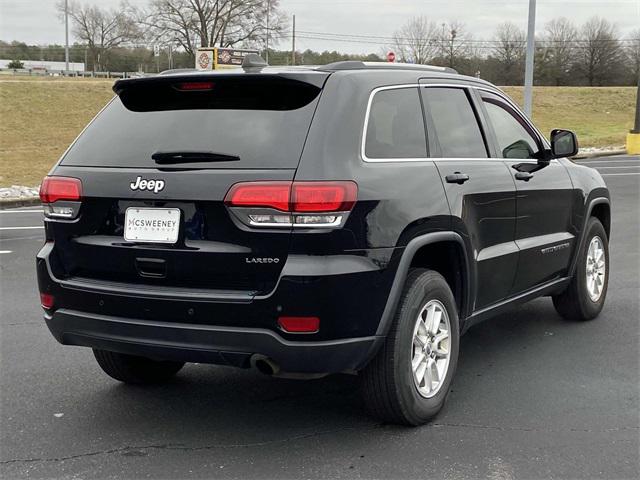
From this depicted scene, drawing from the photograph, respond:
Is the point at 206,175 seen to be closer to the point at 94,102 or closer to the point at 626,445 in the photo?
the point at 626,445

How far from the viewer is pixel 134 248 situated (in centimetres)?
368

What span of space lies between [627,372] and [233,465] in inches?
106

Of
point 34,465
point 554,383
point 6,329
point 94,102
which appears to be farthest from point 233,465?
point 94,102

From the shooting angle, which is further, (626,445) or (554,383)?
(554,383)

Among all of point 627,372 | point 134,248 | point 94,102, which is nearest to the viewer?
point 134,248

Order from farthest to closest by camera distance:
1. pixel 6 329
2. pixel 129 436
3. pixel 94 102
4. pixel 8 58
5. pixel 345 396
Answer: pixel 8 58 < pixel 94 102 < pixel 6 329 < pixel 345 396 < pixel 129 436

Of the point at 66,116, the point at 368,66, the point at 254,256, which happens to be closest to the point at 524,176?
the point at 368,66

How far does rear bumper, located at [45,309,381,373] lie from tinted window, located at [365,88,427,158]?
0.94m

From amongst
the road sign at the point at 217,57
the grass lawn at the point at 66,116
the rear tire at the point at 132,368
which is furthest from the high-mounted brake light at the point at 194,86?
the road sign at the point at 217,57

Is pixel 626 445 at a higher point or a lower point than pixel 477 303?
lower

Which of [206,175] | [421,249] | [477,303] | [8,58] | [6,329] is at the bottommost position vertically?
[6,329]

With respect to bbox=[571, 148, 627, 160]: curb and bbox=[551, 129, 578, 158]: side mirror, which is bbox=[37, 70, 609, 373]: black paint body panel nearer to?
bbox=[551, 129, 578, 158]: side mirror

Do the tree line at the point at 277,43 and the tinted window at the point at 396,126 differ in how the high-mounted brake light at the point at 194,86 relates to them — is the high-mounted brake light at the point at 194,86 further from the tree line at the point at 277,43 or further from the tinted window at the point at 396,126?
the tree line at the point at 277,43

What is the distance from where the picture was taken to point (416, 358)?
4.02 metres
